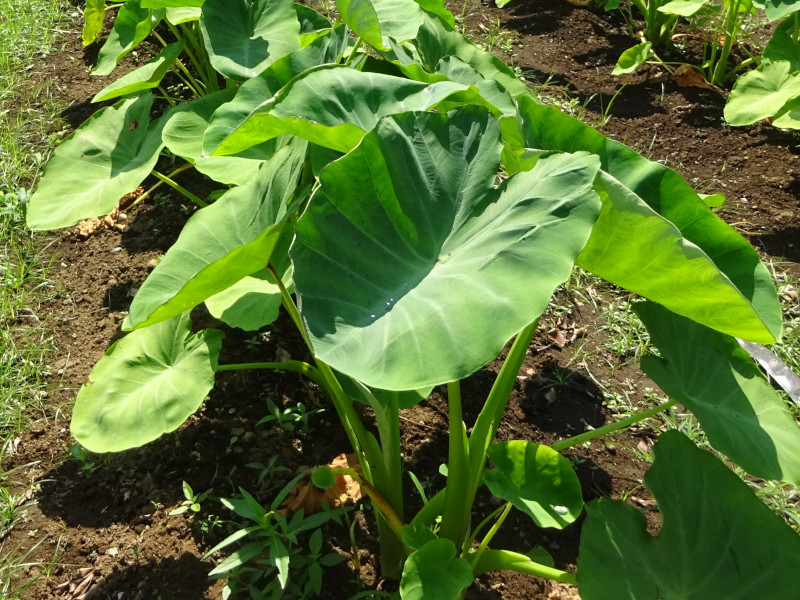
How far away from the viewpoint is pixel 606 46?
3.49 metres

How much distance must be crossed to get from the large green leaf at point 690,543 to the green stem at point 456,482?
0.27 m

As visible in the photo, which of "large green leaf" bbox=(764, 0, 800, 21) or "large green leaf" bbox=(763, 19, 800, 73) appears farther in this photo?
"large green leaf" bbox=(763, 19, 800, 73)

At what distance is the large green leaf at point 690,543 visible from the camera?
108 cm

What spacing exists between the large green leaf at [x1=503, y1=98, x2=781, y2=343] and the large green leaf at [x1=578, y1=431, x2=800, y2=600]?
9.9 inches

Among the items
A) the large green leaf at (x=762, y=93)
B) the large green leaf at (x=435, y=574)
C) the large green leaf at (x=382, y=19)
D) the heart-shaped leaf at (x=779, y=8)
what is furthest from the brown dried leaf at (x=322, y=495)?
the heart-shaped leaf at (x=779, y=8)

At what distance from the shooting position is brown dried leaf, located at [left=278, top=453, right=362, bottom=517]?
165 cm

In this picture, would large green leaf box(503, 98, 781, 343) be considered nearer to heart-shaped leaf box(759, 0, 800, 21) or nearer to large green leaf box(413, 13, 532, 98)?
large green leaf box(413, 13, 532, 98)

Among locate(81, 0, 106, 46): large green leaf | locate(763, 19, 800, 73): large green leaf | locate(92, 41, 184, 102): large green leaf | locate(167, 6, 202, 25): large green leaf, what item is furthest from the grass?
locate(763, 19, 800, 73): large green leaf

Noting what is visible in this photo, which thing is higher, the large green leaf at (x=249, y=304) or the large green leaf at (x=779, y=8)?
the large green leaf at (x=779, y=8)

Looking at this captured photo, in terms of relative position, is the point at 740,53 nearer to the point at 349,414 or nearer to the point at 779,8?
the point at 779,8

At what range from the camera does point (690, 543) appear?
3.74 ft

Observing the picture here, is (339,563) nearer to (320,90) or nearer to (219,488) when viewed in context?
(219,488)

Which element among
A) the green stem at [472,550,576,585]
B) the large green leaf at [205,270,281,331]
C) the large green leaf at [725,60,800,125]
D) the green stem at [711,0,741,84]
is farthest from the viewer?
the green stem at [711,0,741,84]

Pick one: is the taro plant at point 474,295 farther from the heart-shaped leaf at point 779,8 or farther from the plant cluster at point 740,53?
the heart-shaped leaf at point 779,8
